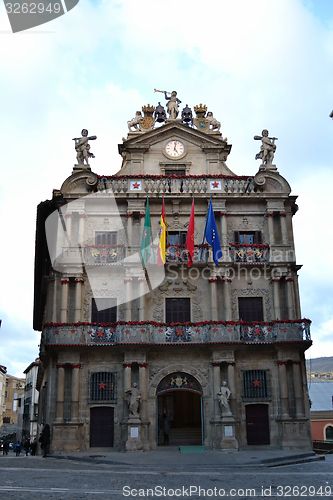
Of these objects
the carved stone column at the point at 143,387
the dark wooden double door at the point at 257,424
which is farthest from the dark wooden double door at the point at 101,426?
the dark wooden double door at the point at 257,424

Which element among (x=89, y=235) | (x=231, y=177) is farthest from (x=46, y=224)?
(x=231, y=177)

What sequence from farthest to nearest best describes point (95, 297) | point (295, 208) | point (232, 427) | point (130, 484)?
point (295, 208) < point (95, 297) < point (232, 427) < point (130, 484)

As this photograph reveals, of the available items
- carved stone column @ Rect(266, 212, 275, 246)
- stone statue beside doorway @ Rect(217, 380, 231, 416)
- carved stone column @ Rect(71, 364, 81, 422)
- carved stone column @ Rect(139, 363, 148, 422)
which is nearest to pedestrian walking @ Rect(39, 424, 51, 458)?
carved stone column @ Rect(71, 364, 81, 422)

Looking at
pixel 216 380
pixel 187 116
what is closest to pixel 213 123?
pixel 187 116

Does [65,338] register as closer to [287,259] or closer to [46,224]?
[46,224]

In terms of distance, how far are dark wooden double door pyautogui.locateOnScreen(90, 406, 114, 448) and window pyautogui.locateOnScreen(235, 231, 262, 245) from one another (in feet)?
39.8

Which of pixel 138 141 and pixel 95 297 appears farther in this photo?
pixel 138 141

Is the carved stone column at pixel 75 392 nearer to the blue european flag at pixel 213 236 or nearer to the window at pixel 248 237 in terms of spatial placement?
the blue european flag at pixel 213 236

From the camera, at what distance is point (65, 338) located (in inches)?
1257

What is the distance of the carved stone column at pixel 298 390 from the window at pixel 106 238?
1234 centimetres

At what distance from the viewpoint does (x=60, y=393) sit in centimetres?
3167

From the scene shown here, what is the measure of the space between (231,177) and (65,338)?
13.5m

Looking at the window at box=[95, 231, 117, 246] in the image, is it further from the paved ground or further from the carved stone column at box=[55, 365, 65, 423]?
the paved ground

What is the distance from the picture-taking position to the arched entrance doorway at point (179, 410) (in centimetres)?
3259
